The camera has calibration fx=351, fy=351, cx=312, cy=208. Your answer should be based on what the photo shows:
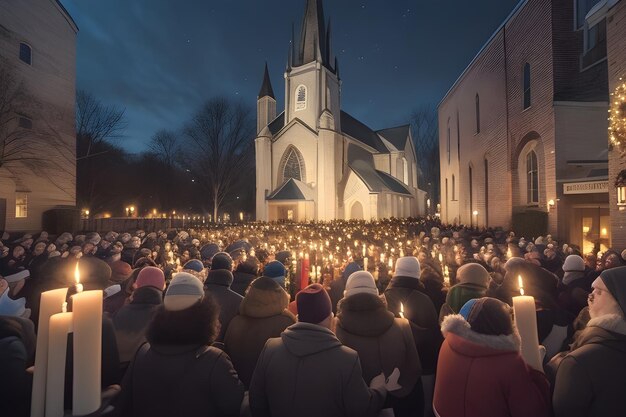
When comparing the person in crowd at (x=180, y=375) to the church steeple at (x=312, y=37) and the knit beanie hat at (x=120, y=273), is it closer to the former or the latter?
the knit beanie hat at (x=120, y=273)

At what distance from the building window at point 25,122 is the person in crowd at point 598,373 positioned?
26.5 m

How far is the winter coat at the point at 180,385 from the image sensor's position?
7.18ft

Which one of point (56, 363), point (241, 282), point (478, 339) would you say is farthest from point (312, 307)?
point (241, 282)

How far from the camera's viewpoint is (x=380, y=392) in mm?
2412

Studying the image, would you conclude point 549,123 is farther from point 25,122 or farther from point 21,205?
point 21,205

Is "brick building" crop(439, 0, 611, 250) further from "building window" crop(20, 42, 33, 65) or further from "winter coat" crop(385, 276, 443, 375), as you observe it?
"building window" crop(20, 42, 33, 65)

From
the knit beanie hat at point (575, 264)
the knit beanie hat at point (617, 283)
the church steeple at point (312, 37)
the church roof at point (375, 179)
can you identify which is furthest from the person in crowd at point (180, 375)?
the church steeple at point (312, 37)

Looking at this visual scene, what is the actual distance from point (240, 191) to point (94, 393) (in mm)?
61398

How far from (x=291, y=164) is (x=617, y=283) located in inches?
1613

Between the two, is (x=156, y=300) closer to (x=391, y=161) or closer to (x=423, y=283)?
(x=423, y=283)

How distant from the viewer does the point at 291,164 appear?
42500 millimetres

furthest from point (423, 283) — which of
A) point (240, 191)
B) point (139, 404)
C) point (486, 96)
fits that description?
point (240, 191)

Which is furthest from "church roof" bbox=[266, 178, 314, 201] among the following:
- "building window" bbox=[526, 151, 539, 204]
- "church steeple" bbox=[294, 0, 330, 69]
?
"building window" bbox=[526, 151, 539, 204]

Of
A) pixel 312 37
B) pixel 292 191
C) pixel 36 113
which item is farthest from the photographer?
pixel 312 37
